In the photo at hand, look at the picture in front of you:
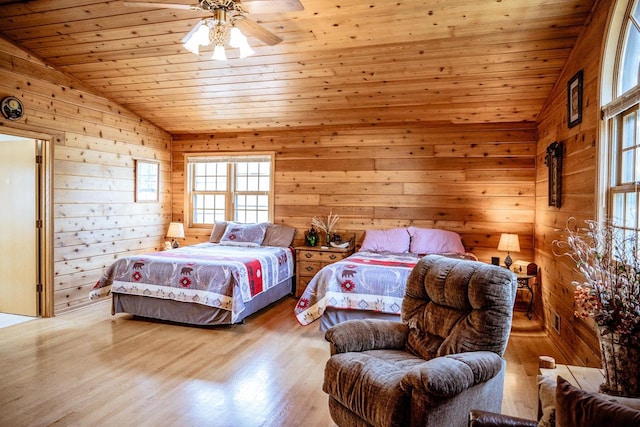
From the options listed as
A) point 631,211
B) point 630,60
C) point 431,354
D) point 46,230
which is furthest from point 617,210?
point 46,230

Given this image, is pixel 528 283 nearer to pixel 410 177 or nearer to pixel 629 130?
pixel 410 177

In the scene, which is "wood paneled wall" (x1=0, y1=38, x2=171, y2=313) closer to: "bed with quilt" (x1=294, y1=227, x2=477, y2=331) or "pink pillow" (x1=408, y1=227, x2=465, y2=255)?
"bed with quilt" (x1=294, y1=227, x2=477, y2=331)

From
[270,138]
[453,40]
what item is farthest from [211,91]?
[453,40]

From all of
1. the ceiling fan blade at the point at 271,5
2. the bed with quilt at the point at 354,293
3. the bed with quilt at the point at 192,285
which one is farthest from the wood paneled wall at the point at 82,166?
the ceiling fan blade at the point at 271,5

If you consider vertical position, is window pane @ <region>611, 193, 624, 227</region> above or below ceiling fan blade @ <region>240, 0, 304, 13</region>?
below

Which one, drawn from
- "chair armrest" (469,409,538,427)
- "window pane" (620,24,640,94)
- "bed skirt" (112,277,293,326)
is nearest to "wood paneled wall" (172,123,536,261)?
"bed skirt" (112,277,293,326)

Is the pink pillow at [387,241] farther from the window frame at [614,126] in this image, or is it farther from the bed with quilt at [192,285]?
the window frame at [614,126]

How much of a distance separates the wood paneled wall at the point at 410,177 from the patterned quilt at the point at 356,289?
5.21ft

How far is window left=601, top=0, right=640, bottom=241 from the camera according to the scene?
97.3 inches

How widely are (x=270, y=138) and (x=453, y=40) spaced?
3.08 metres

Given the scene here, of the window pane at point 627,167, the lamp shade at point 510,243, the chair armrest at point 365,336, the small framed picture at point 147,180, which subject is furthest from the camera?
the small framed picture at point 147,180

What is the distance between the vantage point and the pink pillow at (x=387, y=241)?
16.9 feet

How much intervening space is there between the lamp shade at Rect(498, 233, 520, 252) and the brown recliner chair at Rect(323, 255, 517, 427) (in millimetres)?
2522

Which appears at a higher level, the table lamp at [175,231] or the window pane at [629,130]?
the window pane at [629,130]
